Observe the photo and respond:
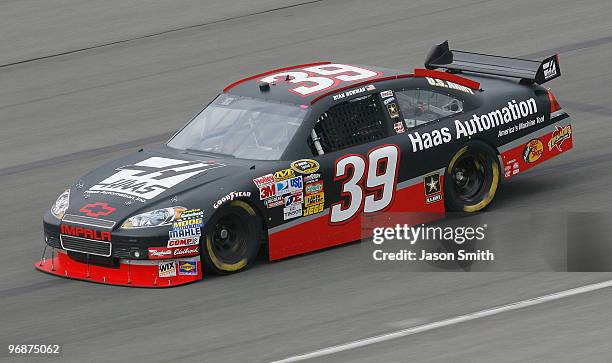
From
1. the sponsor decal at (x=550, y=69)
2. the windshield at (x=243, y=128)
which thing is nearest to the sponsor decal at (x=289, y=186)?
the windshield at (x=243, y=128)

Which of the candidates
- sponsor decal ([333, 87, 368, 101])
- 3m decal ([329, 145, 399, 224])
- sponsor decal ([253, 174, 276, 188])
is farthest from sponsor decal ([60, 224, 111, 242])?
sponsor decal ([333, 87, 368, 101])

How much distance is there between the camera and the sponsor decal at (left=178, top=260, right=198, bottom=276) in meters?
10.9

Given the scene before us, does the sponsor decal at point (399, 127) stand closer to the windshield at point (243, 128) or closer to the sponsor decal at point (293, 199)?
the windshield at point (243, 128)

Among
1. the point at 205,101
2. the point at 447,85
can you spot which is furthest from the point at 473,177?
the point at 205,101

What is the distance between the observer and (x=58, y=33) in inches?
834

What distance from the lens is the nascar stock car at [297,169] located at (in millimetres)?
10891

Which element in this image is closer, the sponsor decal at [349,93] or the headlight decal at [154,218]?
the headlight decal at [154,218]

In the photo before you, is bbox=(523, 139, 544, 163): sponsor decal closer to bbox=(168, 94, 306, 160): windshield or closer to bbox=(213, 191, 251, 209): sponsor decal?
bbox=(168, 94, 306, 160): windshield

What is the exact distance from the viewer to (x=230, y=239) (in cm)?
1118

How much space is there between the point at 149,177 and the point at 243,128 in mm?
1070

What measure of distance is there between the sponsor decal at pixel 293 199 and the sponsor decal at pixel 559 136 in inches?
123

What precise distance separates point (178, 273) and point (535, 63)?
187 inches

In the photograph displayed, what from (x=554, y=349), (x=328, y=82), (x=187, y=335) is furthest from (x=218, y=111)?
(x=554, y=349)

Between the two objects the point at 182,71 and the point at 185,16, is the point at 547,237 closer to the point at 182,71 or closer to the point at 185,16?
the point at 182,71
